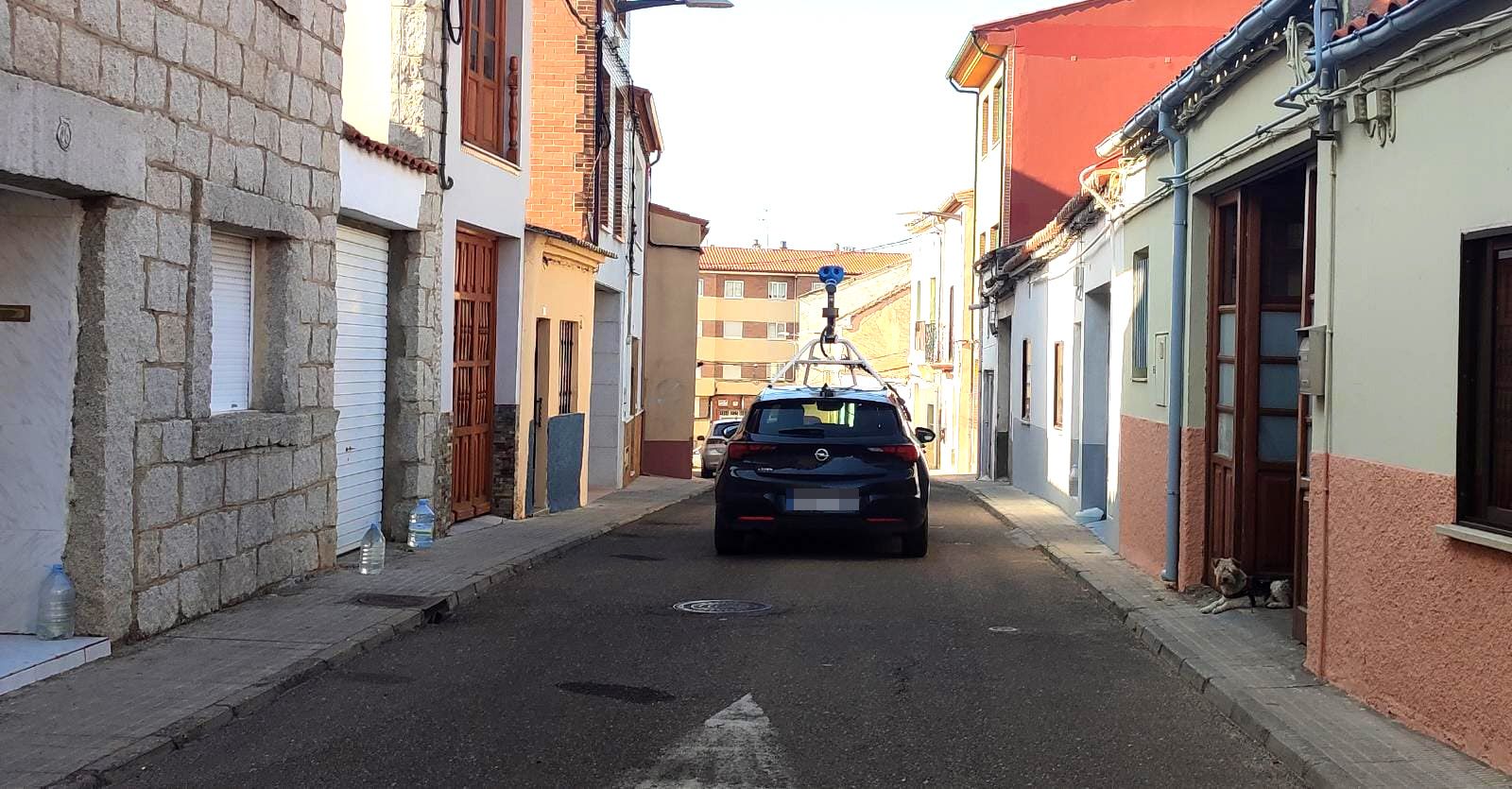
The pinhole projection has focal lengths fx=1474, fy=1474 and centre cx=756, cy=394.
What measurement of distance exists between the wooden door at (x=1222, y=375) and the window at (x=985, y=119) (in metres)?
24.2

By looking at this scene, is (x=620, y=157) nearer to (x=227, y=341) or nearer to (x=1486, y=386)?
(x=227, y=341)

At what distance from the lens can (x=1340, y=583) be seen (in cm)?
739

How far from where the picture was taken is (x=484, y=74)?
15797mm

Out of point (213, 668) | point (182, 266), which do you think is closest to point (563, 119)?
point (182, 266)

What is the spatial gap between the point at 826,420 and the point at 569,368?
7.43 m

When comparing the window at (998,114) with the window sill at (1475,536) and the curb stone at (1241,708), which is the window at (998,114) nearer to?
the curb stone at (1241,708)

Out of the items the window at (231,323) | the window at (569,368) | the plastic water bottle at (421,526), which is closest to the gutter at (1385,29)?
the window at (231,323)

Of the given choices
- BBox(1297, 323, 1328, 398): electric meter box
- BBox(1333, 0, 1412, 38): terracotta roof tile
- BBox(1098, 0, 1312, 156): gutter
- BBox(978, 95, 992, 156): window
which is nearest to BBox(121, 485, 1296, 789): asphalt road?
BBox(1297, 323, 1328, 398): electric meter box

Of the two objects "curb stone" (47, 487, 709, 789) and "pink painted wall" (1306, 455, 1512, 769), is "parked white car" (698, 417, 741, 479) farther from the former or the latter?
"pink painted wall" (1306, 455, 1512, 769)

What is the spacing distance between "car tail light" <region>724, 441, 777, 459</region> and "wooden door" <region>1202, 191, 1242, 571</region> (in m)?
3.99

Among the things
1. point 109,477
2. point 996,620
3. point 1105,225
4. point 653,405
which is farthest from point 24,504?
point 653,405

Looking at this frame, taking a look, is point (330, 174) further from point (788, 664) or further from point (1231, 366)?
point (1231, 366)

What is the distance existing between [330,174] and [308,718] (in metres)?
5.40

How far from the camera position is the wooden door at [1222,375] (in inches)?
405
